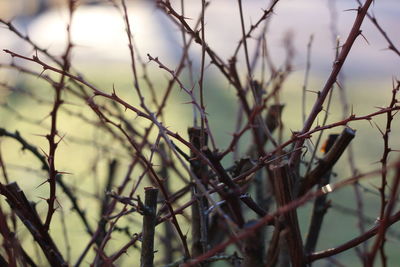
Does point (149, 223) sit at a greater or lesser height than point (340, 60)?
lesser

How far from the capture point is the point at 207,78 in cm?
689

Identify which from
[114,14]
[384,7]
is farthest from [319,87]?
[114,14]

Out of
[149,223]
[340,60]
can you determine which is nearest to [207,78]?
[340,60]

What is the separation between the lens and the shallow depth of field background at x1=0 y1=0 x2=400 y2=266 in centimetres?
450

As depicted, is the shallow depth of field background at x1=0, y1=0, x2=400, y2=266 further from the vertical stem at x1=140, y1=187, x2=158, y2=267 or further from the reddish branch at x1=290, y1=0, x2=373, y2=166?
the vertical stem at x1=140, y1=187, x2=158, y2=267

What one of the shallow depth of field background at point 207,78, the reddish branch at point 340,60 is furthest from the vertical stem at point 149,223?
the shallow depth of field background at point 207,78

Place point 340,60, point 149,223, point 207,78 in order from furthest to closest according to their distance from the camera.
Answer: point 207,78 < point 340,60 < point 149,223

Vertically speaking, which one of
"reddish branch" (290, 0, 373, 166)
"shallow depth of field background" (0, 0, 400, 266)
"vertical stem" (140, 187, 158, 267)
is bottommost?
"vertical stem" (140, 187, 158, 267)

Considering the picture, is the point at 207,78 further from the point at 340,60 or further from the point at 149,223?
the point at 149,223

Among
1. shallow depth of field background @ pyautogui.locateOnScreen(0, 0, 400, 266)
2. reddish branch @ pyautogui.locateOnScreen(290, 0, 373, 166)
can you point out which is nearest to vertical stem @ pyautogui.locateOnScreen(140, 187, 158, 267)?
reddish branch @ pyautogui.locateOnScreen(290, 0, 373, 166)

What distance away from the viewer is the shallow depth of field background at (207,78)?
4.50 meters

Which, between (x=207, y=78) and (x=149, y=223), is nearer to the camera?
(x=149, y=223)

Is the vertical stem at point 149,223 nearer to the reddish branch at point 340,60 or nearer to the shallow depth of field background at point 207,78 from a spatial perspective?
the reddish branch at point 340,60

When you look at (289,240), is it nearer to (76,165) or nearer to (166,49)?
(76,165)
